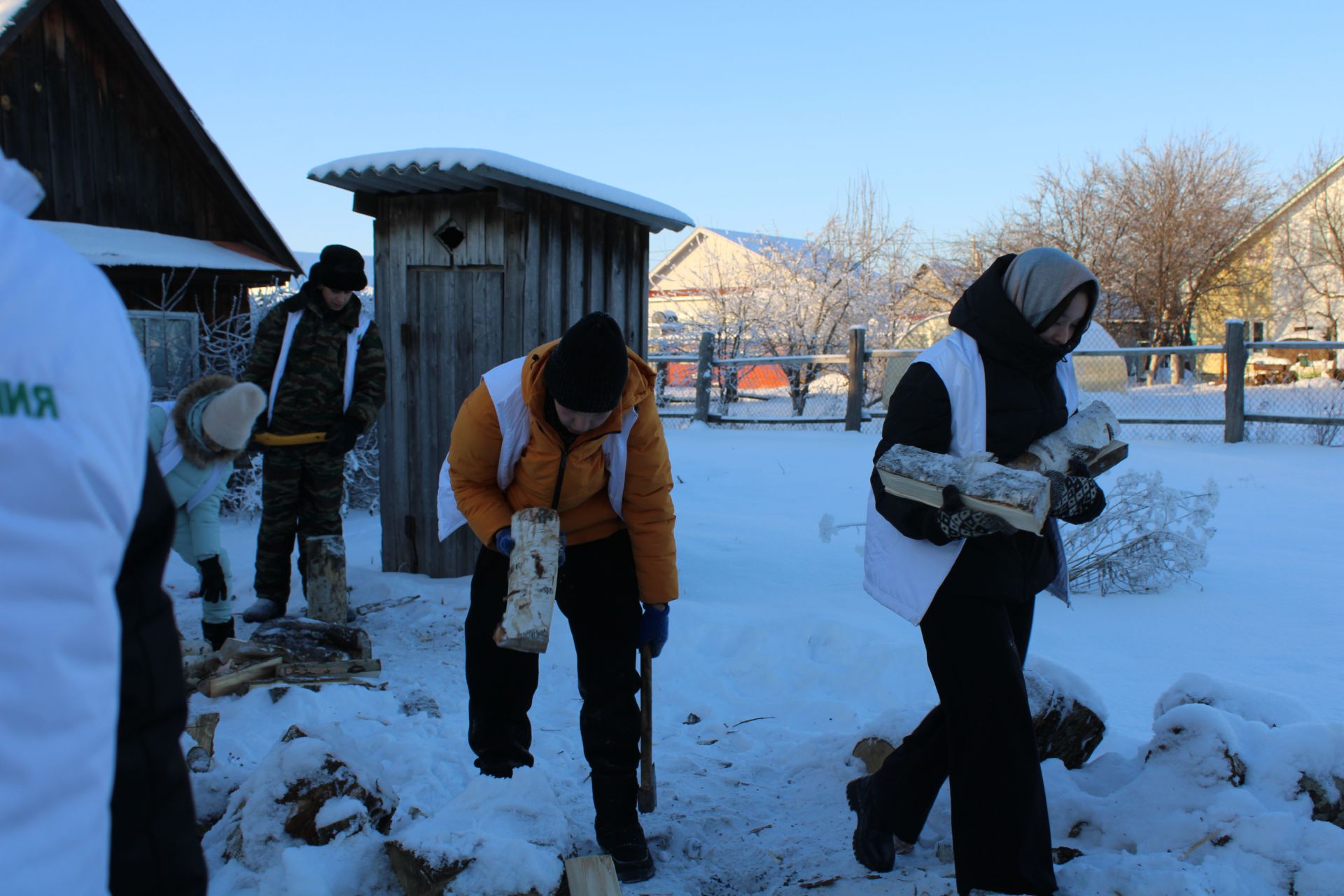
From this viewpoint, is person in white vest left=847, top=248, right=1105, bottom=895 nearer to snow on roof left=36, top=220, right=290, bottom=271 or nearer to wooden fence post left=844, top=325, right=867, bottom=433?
snow on roof left=36, top=220, right=290, bottom=271

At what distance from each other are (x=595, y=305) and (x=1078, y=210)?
24.1 m

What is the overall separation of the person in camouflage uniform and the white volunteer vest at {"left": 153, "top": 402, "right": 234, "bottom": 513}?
23.0 inches

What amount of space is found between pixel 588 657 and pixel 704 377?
11935mm

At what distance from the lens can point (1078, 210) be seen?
25.9 m

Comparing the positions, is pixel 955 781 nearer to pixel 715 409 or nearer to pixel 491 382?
pixel 491 382

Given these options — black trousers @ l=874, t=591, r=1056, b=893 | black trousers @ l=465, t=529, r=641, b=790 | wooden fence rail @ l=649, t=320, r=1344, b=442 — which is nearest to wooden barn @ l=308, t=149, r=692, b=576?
black trousers @ l=465, t=529, r=641, b=790

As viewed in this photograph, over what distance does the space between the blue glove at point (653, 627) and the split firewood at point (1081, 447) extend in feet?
3.78

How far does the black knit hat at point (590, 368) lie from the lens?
2.51m

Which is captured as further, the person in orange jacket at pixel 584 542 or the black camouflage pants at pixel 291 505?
the black camouflage pants at pixel 291 505

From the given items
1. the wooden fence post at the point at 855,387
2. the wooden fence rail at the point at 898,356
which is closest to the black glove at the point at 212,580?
the wooden fence rail at the point at 898,356

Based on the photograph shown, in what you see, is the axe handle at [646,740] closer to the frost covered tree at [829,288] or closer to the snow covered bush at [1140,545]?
the snow covered bush at [1140,545]

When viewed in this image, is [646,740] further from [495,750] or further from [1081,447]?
[1081,447]

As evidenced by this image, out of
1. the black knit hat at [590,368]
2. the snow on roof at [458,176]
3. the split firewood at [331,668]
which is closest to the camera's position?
the black knit hat at [590,368]

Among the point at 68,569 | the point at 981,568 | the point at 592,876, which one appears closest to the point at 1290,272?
the point at 981,568
